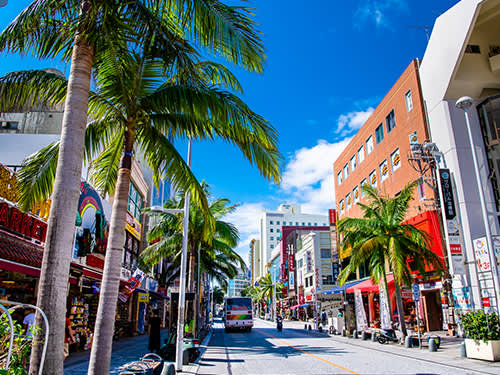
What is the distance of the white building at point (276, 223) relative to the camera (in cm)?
15012

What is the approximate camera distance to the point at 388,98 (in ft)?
109

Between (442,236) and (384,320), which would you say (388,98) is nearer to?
(442,236)

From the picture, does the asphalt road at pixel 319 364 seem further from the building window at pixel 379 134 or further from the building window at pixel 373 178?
the building window at pixel 379 134

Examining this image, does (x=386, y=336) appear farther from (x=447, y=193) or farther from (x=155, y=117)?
(x=155, y=117)

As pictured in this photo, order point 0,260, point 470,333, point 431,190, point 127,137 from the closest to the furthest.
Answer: point 127,137 → point 0,260 → point 470,333 → point 431,190

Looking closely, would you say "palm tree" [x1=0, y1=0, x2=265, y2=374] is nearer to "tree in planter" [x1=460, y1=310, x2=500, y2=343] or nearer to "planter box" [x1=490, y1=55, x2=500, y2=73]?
"tree in planter" [x1=460, y1=310, x2=500, y2=343]

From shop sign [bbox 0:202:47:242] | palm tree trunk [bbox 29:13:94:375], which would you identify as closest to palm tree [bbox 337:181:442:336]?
shop sign [bbox 0:202:47:242]

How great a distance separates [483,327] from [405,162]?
17018 mm

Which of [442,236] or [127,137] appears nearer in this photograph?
[127,137]

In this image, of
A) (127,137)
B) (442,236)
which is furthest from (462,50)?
(127,137)

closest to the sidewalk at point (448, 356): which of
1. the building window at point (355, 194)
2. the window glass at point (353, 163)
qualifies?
the building window at point (355, 194)


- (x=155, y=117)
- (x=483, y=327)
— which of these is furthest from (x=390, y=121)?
(x=155, y=117)

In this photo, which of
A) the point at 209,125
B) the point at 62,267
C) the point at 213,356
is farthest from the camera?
the point at 213,356

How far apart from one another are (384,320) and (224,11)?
2212 centimetres
